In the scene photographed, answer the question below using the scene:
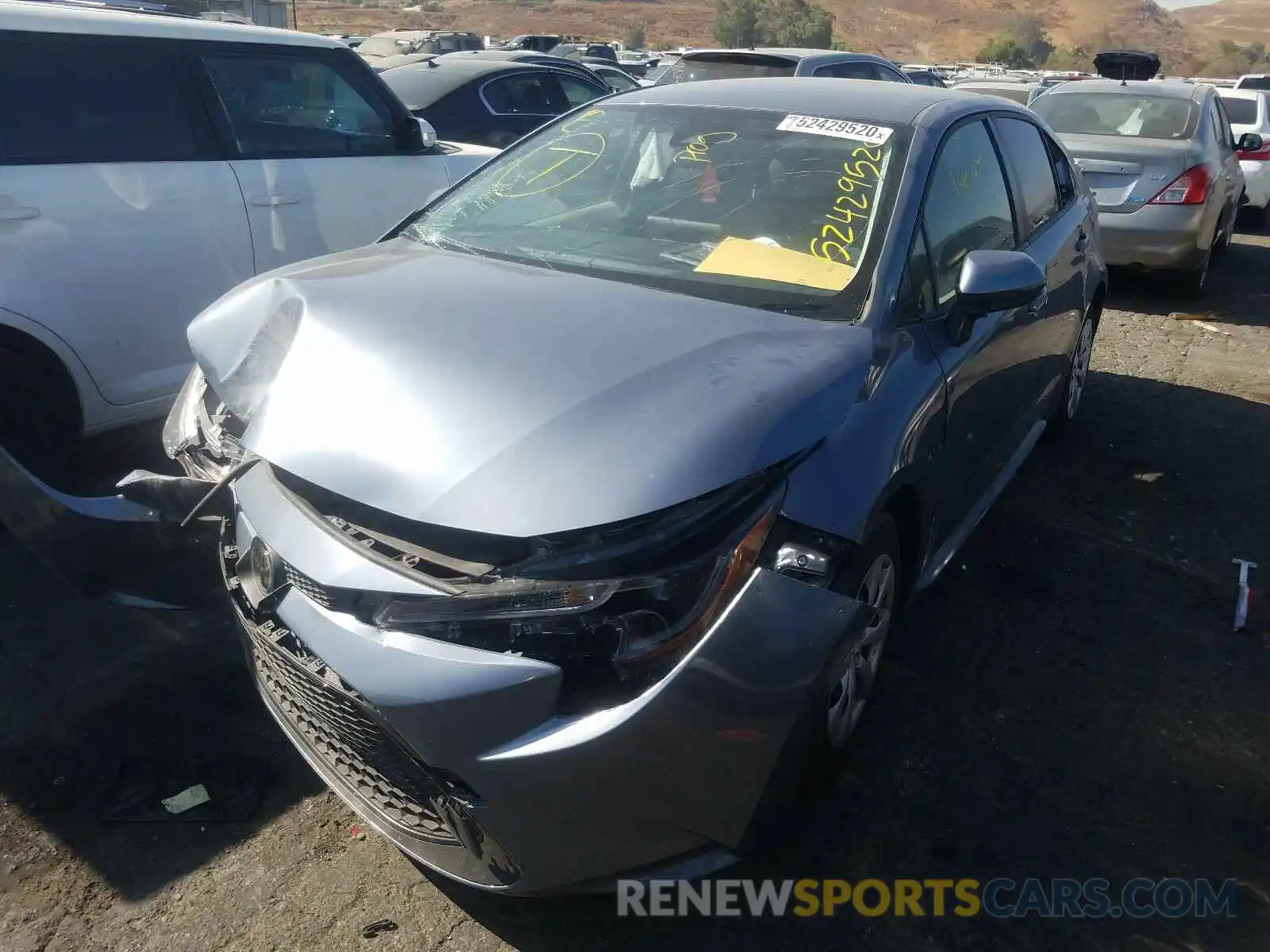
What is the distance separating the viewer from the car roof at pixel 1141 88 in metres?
9.34

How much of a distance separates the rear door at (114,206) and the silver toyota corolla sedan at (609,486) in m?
1.23

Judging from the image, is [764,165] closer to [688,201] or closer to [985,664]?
[688,201]

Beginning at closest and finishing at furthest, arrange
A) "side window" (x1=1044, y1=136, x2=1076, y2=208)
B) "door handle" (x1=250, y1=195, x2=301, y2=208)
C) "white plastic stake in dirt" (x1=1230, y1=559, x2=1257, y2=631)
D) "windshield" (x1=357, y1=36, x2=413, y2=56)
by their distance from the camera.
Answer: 1. "white plastic stake in dirt" (x1=1230, y1=559, x2=1257, y2=631)
2. "door handle" (x1=250, y1=195, x2=301, y2=208)
3. "side window" (x1=1044, y1=136, x2=1076, y2=208)
4. "windshield" (x1=357, y1=36, x2=413, y2=56)

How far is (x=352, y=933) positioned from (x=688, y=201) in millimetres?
2277

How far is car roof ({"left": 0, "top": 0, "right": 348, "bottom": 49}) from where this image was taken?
4.07 metres

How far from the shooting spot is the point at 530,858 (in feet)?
7.22

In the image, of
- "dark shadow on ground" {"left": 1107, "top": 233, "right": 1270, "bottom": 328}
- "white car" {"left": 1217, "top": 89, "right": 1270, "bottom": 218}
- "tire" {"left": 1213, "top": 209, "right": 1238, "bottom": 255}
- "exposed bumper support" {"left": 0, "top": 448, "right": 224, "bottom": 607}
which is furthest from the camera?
"white car" {"left": 1217, "top": 89, "right": 1270, "bottom": 218}

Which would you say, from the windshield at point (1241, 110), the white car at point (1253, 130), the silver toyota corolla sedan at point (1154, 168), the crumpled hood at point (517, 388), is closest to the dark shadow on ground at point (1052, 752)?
the crumpled hood at point (517, 388)

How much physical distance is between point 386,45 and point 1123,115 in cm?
1573

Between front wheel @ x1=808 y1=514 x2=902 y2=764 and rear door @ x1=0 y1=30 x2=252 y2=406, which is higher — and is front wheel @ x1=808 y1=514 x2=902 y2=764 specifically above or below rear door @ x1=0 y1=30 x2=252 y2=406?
below

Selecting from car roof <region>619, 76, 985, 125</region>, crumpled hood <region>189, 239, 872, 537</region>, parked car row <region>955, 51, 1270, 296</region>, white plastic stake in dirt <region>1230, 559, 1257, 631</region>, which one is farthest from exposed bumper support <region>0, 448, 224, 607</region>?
parked car row <region>955, 51, 1270, 296</region>

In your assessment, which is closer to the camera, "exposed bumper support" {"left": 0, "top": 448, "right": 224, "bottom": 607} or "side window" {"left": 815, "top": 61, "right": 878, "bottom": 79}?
"exposed bumper support" {"left": 0, "top": 448, "right": 224, "bottom": 607}

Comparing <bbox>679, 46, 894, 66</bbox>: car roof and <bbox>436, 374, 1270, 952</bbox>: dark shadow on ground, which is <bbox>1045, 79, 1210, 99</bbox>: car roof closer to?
<bbox>679, 46, 894, 66</bbox>: car roof

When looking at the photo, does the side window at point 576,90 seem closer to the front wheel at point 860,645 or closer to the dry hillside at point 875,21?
the front wheel at point 860,645
